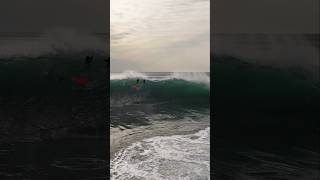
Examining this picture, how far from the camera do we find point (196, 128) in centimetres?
262

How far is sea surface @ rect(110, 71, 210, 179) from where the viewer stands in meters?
2.60

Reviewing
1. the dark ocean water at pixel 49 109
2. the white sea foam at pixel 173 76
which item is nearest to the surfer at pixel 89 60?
the dark ocean water at pixel 49 109

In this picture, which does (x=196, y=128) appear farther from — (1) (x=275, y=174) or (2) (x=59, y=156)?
(2) (x=59, y=156)

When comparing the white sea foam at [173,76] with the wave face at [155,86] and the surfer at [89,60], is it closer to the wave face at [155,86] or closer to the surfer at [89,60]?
the wave face at [155,86]

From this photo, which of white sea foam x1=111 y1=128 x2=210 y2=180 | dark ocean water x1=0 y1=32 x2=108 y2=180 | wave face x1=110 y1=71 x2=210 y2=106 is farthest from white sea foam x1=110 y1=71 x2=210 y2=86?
white sea foam x1=111 y1=128 x2=210 y2=180

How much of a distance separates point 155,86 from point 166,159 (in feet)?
1.56

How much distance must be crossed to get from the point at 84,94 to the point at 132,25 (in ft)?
1.77

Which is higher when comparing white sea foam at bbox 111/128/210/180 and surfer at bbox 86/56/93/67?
surfer at bbox 86/56/93/67

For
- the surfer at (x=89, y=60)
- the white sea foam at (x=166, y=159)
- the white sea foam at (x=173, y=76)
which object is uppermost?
the surfer at (x=89, y=60)

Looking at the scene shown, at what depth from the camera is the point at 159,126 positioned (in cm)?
262

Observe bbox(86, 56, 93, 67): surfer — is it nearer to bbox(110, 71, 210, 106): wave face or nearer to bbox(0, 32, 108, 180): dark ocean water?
bbox(0, 32, 108, 180): dark ocean water

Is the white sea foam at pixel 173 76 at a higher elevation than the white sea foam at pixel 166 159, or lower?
higher

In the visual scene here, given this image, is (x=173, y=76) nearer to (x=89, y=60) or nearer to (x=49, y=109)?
(x=89, y=60)

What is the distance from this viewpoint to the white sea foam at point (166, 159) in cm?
260
